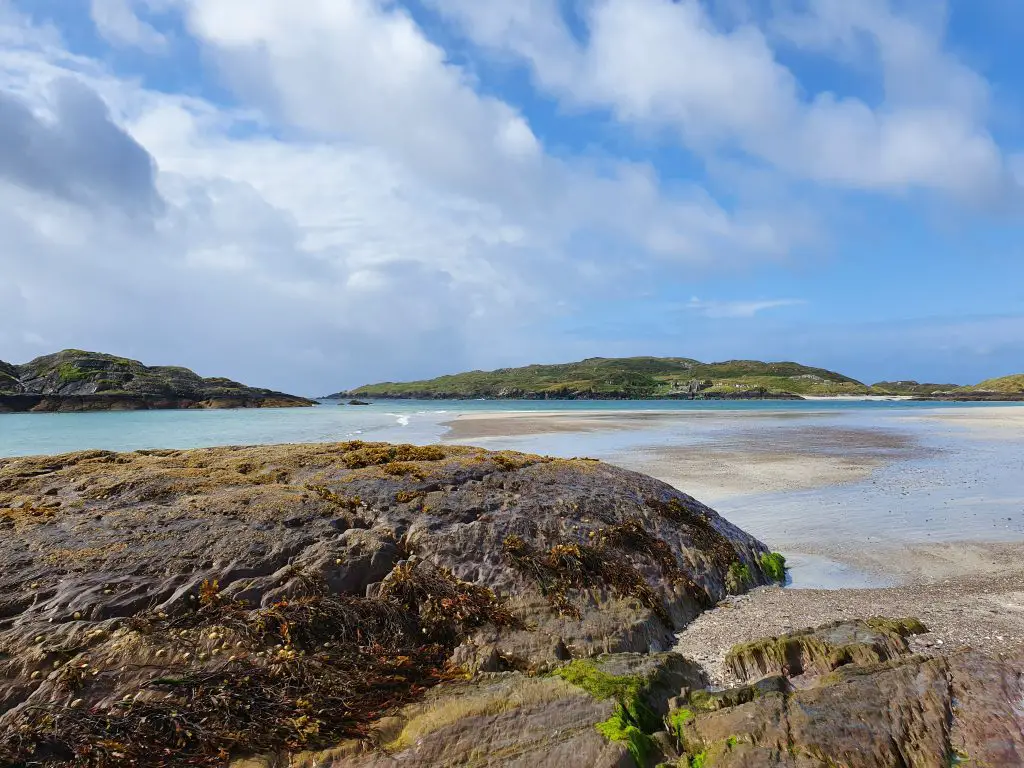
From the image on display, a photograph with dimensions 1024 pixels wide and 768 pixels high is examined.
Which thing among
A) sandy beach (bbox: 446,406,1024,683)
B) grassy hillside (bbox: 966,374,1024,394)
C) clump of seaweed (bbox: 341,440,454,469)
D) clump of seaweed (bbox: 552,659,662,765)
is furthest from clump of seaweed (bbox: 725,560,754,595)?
grassy hillside (bbox: 966,374,1024,394)

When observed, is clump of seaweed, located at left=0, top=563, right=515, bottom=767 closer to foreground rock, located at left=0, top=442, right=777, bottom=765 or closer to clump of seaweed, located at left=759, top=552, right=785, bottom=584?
foreground rock, located at left=0, top=442, right=777, bottom=765

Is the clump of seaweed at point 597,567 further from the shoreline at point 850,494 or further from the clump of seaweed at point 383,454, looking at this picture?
the clump of seaweed at point 383,454

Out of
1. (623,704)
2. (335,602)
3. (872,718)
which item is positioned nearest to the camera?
(872,718)

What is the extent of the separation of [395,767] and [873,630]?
5.94 m

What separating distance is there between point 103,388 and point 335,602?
4996 inches

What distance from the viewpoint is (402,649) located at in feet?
22.5

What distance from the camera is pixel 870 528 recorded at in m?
14.2

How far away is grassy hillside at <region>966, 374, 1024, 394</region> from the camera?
168m

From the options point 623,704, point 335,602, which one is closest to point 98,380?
point 335,602

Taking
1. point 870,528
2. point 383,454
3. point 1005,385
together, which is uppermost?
point 1005,385

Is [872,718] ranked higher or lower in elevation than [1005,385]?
lower

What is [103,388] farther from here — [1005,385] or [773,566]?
[1005,385]

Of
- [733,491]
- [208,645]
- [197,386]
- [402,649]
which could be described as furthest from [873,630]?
[197,386]

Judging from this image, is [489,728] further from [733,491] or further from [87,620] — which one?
[733,491]
